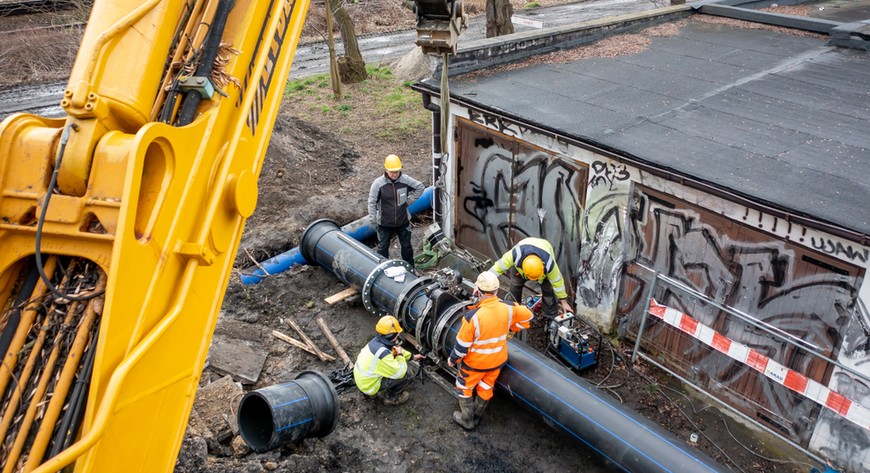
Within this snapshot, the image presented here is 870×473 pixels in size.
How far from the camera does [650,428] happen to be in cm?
586

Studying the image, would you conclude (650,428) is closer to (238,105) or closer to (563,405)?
(563,405)

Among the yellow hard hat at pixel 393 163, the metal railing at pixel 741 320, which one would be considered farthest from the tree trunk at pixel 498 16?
the metal railing at pixel 741 320

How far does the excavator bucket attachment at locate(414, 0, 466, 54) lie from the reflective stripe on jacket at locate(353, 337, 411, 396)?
10.4ft

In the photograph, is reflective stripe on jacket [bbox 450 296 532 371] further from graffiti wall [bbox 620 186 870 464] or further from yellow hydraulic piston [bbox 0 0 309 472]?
yellow hydraulic piston [bbox 0 0 309 472]

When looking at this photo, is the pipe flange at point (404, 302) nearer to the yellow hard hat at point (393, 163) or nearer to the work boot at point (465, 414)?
the work boot at point (465, 414)

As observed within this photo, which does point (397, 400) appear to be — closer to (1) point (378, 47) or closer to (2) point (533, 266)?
(2) point (533, 266)

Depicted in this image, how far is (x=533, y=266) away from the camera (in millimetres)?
7453

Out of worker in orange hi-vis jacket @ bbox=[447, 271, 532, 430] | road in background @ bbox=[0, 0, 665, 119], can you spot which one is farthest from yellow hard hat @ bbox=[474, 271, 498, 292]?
road in background @ bbox=[0, 0, 665, 119]

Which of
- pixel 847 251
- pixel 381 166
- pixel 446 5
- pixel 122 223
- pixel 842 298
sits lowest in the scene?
pixel 381 166

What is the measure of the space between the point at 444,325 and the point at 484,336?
90 centimetres

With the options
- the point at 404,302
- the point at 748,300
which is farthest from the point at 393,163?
the point at 748,300

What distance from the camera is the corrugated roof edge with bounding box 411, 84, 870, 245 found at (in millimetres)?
5652

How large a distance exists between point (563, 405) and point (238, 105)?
4.18m

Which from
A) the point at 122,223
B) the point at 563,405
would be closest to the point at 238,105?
the point at 122,223
